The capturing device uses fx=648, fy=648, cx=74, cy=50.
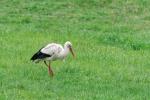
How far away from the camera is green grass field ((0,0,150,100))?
488 inches

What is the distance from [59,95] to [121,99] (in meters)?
1.15

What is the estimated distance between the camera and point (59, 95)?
11898 millimetres

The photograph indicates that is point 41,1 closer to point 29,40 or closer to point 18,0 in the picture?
point 18,0

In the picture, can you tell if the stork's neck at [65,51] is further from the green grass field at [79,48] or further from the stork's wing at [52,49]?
the green grass field at [79,48]

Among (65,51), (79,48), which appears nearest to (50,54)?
(65,51)

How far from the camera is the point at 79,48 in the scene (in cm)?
1727

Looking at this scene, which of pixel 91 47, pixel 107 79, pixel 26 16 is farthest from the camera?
pixel 26 16

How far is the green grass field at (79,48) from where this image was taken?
12.4 metres

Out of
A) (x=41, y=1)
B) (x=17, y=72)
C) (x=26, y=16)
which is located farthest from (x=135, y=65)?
(x=41, y=1)

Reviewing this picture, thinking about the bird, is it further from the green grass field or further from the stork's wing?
the green grass field

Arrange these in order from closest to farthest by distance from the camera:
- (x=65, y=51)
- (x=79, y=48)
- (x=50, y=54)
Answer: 1. (x=50, y=54)
2. (x=65, y=51)
3. (x=79, y=48)

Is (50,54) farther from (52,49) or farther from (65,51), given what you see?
(65,51)

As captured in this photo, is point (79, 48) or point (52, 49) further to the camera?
point (79, 48)

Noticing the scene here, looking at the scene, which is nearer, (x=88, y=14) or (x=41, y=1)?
(x=88, y=14)
